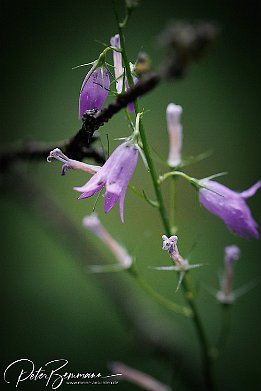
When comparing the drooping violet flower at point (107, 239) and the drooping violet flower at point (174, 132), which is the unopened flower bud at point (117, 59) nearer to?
the drooping violet flower at point (174, 132)

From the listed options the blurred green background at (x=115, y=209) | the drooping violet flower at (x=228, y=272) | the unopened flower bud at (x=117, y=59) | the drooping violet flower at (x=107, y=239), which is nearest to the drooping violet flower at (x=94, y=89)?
the unopened flower bud at (x=117, y=59)

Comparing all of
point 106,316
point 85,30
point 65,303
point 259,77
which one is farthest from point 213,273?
point 85,30

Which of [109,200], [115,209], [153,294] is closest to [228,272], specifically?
[153,294]

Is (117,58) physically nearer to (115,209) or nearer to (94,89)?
(94,89)

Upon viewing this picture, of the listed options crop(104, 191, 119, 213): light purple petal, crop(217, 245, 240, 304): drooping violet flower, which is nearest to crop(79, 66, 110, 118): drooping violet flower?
crop(104, 191, 119, 213): light purple petal

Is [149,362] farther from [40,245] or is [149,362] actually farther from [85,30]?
[85,30]

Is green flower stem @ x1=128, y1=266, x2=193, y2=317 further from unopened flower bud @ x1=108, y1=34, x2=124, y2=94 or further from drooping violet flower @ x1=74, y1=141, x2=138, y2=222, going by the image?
unopened flower bud @ x1=108, y1=34, x2=124, y2=94

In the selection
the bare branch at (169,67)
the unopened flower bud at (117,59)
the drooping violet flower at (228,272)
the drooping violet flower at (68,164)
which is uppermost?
the unopened flower bud at (117,59)
